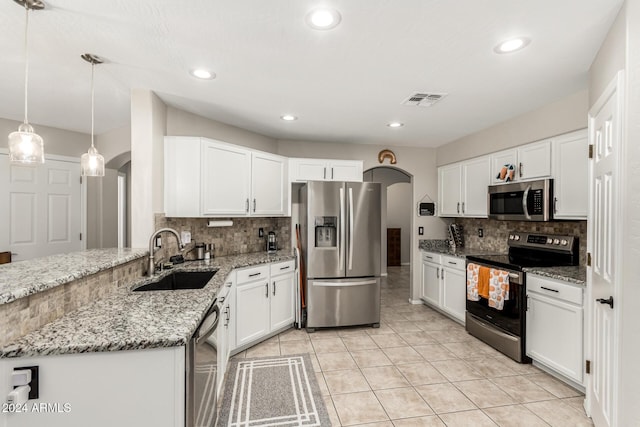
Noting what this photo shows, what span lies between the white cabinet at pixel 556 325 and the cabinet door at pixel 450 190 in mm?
1703

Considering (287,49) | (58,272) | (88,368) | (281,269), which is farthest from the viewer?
(281,269)

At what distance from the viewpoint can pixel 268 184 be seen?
3.79m

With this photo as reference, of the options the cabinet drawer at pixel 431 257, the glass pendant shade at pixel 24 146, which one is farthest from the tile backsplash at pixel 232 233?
the cabinet drawer at pixel 431 257

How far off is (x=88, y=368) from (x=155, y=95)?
93.1 inches

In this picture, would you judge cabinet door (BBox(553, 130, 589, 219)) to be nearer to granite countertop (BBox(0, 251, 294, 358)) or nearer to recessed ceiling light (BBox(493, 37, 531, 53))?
recessed ceiling light (BBox(493, 37, 531, 53))

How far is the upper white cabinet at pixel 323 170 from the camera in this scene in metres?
4.09

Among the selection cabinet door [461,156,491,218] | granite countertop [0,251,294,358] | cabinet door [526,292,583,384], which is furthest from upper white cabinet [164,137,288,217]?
cabinet door [526,292,583,384]

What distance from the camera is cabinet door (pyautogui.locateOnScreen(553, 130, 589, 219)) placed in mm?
2676

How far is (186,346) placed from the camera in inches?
50.9

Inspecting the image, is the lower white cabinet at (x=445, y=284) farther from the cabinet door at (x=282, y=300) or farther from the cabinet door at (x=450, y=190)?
the cabinet door at (x=282, y=300)

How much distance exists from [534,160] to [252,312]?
10.7ft

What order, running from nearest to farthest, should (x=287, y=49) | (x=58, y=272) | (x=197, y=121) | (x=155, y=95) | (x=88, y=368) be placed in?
1. (x=88, y=368)
2. (x=58, y=272)
3. (x=287, y=49)
4. (x=155, y=95)
5. (x=197, y=121)

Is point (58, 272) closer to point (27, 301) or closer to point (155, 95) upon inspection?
point (27, 301)

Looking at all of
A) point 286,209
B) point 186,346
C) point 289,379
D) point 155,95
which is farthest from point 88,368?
point 286,209
